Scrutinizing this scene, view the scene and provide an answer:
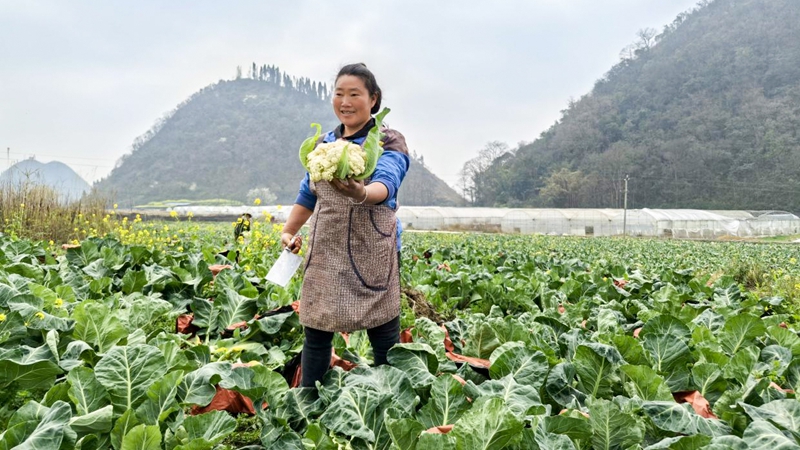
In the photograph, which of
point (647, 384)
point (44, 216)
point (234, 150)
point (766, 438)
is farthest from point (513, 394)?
point (234, 150)

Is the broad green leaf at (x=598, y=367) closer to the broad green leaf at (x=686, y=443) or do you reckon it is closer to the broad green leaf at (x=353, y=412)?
the broad green leaf at (x=686, y=443)

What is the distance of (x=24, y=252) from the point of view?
4719mm

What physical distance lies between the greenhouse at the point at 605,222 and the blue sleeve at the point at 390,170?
35491 millimetres

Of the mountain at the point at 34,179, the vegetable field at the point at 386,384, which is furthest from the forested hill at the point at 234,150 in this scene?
the vegetable field at the point at 386,384

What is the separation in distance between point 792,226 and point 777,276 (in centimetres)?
3801

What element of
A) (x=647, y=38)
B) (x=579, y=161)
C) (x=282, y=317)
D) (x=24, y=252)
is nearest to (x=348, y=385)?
(x=282, y=317)

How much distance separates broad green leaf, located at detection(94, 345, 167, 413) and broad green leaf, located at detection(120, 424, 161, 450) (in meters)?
0.34

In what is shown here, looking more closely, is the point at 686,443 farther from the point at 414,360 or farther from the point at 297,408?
the point at 297,408

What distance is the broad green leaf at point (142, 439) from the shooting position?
4.68 feet

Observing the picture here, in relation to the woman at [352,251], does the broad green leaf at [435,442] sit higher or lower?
lower

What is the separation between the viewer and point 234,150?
104375 millimetres

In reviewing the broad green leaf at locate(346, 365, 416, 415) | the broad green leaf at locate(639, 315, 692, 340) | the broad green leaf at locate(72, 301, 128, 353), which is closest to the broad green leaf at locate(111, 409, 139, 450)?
the broad green leaf at locate(346, 365, 416, 415)

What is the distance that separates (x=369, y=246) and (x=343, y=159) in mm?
511

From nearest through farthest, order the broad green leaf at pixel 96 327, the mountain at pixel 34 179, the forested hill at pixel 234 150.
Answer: the broad green leaf at pixel 96 327 → the mountain at pixel 34 179 → the forested hill at pixel 234 150
